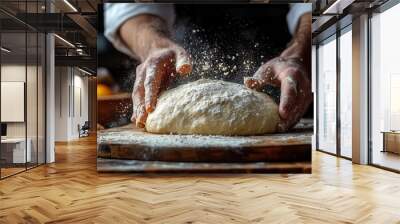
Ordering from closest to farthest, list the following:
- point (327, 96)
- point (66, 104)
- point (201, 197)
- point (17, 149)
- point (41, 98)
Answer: point (201, 197), point (17, 149), point (41, 98), point (327, 96), point (66, 104)

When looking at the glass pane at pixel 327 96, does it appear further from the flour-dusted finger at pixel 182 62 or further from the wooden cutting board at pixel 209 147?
the flour-dusted finger at pixel 182 62

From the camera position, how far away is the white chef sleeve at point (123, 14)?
5.82 metres

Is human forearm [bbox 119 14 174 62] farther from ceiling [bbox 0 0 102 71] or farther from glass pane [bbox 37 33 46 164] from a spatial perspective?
glass pane [bbox 37 33 46 164]

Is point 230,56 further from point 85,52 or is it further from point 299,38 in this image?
point 85,52

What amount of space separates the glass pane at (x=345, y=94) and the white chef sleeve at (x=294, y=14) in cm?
241

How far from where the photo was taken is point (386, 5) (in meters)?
6.37

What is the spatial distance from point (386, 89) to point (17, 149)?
6.38 m

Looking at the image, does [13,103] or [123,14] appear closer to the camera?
[123,14]

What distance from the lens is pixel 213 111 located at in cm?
559

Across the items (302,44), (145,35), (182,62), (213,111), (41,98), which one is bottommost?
(213,111)

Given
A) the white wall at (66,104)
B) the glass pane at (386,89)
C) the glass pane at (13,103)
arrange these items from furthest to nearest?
1. the white wall at (66,104)
2. the glass pane at (386,89)
3. the glass pane at (13,103)

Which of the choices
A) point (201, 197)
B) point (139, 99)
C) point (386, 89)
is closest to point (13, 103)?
point (139, 99)

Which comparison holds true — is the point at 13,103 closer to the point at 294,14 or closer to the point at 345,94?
the point at 294,14

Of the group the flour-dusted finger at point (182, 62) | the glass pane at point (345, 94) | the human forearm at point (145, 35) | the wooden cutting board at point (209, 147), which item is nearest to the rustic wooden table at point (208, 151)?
the wooden cutting board at point (209, 147)
